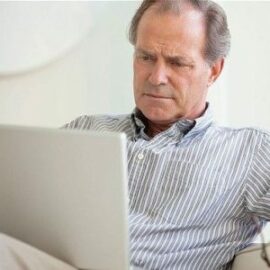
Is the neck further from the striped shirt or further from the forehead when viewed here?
the forehead

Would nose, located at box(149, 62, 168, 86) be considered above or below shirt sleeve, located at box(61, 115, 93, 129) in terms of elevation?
above

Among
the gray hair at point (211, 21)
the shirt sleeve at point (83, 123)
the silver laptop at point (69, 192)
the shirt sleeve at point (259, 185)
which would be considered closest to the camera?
the silver laptop at point (69, 192)

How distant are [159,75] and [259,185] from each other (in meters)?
0.37

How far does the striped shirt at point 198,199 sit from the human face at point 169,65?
0.11 metres

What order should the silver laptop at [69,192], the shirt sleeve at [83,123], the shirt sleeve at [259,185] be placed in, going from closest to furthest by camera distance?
the silver laptop at [69,192]
the shirt sleeve at [259,185]
the shirt sleeve at [83,123]

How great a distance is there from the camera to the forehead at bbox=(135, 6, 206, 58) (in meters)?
1.39

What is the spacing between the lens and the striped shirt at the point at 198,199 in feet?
4.28

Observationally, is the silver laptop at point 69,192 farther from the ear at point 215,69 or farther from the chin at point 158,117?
the ear at point 215,69

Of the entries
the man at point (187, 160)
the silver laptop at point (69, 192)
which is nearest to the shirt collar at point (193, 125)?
the man at point (187, 160)

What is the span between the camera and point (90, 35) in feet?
6.82

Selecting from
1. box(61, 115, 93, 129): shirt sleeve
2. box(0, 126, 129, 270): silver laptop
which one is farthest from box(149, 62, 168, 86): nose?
box(0, 126, 129, 270): silver laptop

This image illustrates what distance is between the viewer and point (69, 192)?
3.10 ft

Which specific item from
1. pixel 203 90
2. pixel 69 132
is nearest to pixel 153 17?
pixel 203 90

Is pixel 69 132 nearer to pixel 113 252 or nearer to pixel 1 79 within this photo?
pixel 113 252
